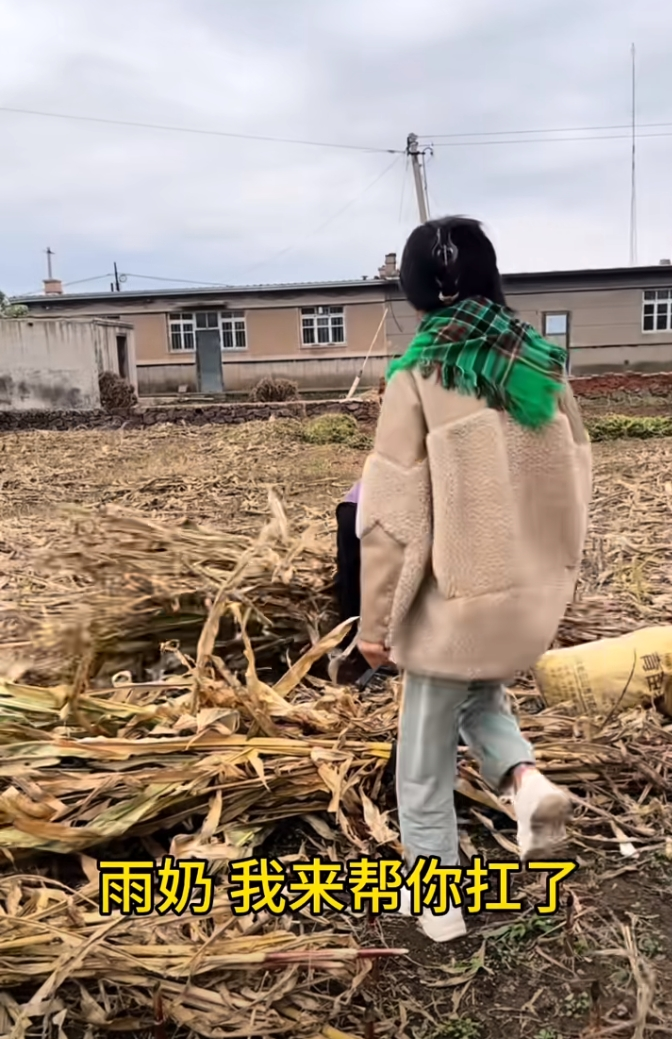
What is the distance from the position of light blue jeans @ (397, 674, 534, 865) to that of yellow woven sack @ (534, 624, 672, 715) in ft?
2.95

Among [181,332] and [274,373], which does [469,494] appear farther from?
[181,332]

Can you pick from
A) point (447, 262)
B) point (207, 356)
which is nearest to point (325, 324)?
point (207, 356)

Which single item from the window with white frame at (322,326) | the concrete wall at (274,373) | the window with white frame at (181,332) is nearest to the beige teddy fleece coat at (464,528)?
the concrete wall at (274,373)

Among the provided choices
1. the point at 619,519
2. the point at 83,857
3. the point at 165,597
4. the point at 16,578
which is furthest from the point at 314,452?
the point at 83,857

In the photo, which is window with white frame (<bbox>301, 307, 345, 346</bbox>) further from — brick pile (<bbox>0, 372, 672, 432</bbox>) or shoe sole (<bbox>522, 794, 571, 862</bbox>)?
shoe sole (<bbox>522, 794, 571, 862</bbox>)

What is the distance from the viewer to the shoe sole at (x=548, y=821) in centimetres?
159

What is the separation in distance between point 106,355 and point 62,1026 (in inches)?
747

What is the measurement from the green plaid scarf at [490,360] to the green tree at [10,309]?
22.9 metres

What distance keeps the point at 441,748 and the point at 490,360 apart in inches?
30.2

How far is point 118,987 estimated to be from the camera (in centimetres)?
163

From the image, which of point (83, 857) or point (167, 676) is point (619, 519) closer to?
point (167, 676)

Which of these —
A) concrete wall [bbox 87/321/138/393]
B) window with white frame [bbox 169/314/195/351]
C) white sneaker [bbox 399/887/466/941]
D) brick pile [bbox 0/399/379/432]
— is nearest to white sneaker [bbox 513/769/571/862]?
white sneaker [bbox 399/887/466/941]

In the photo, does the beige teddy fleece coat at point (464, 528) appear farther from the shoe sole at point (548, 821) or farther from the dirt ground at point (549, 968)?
the dirt ground at point (549, 968)

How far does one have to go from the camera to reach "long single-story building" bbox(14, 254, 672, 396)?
79.9 feet
